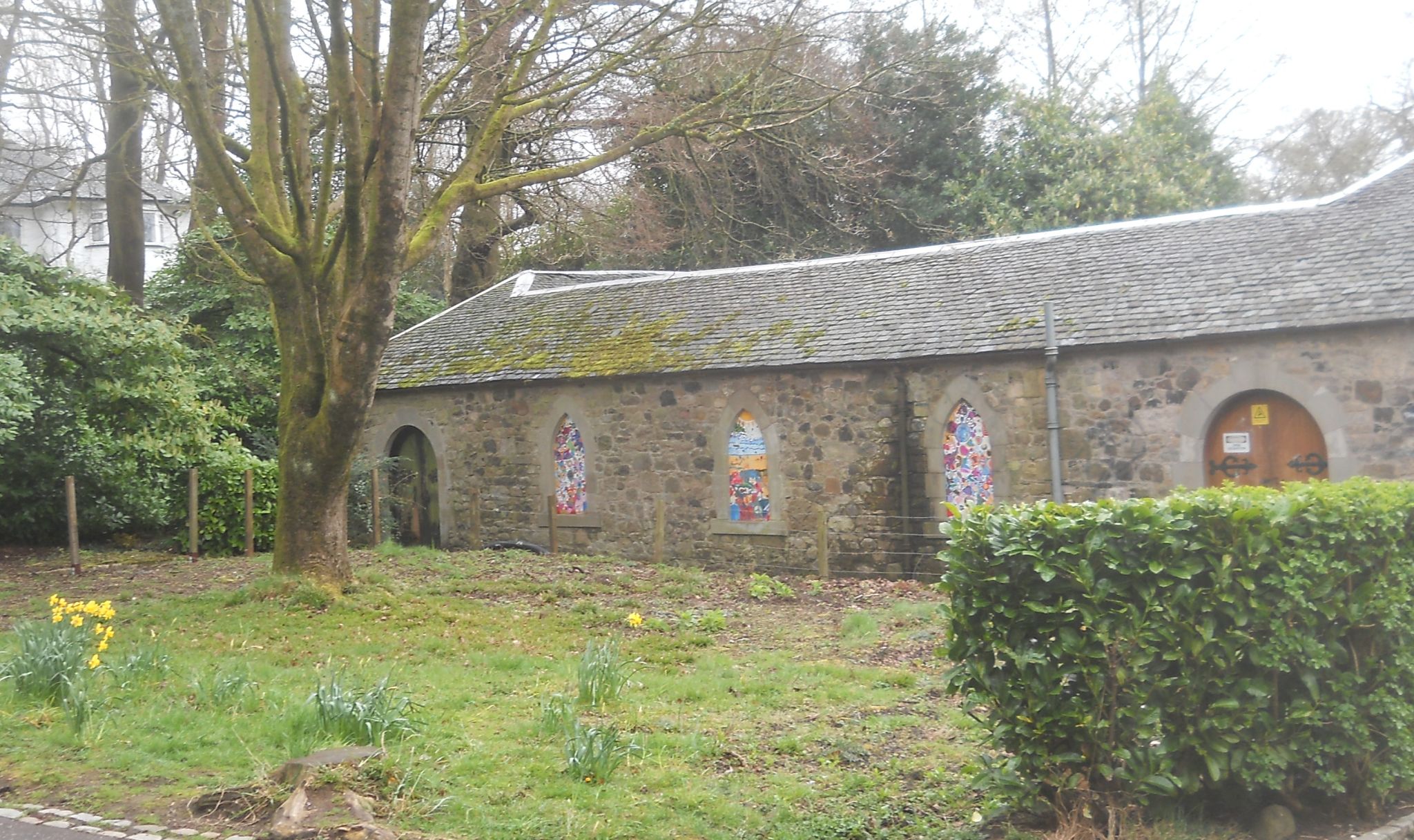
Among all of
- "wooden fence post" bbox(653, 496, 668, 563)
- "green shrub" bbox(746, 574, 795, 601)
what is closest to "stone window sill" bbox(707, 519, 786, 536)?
"wooden fence post" bbox(653, 496, 668, 563)

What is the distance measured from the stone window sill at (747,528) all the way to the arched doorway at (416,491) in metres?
5.88

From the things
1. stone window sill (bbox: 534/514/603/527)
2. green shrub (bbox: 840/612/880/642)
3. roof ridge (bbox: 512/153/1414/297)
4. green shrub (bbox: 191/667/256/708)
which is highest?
roof ridge (bbox: 512/153/1414/297)

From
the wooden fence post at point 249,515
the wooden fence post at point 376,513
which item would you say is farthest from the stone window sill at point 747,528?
the wooden fence post at point 249,515

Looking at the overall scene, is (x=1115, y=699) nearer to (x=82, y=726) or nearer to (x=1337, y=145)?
(x=82, y=726)

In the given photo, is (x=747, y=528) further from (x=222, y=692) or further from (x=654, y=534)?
(x=222, y=692)

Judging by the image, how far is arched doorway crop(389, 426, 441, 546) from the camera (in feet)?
68.3

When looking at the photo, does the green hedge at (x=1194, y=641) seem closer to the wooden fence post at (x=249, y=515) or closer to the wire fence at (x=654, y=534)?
the wire fence at (x=654, y=534)

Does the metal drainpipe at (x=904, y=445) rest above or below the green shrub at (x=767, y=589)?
above

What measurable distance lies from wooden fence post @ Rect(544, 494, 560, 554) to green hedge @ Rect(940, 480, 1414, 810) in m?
13.2

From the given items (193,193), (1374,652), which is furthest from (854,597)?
(193,193)

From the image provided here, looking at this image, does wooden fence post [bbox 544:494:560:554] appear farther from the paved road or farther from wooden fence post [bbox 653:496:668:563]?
the paved road

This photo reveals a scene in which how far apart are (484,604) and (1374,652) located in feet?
28.8

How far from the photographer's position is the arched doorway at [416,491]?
20812 millimetres

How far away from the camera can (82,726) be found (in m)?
6.55
